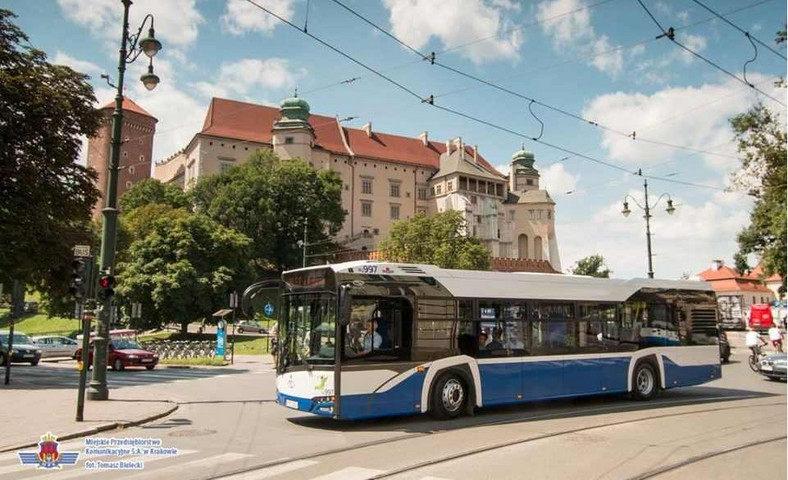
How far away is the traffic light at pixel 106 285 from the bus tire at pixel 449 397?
265 inches

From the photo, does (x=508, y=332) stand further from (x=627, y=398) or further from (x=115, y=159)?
(x=115, y=159)

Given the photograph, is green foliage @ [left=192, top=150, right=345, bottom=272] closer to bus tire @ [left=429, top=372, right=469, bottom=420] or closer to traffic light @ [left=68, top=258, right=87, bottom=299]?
traffic light @ [left=68, top=258, right=87, bottom=299]

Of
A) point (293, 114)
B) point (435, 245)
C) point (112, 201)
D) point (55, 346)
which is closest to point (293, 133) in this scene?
point (293, 114)

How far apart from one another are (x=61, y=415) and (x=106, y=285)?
2546 millimetres

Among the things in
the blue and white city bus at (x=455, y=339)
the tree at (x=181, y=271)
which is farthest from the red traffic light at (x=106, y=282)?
the tree at (x=181, y=271)

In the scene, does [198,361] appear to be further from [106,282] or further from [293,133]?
[293,133]

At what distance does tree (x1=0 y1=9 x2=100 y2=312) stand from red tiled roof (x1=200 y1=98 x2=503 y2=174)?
5645cm

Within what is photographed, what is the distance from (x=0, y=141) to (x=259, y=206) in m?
49.0

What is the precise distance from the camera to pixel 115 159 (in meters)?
14.6

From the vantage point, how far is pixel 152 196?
80.8 meters

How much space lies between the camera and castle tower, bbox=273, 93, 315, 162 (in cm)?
9094

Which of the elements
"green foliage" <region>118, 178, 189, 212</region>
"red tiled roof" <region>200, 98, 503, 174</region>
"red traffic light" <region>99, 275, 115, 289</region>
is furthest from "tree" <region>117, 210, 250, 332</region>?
"red tiled roof" <region>200, 98, 503, 174</region>

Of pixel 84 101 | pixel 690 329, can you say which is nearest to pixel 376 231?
pixel 84 101

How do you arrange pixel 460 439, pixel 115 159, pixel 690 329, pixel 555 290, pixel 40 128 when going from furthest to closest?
pixel 40 128 < pixel 690 329 < pixel 115 159 < pixel 555 290 < pixel 460 439
